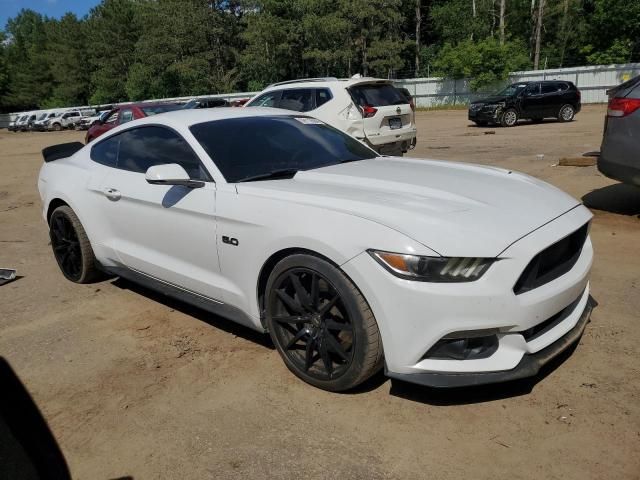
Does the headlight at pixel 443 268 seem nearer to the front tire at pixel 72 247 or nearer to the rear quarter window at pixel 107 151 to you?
the rear quarter window at pixel 107 151

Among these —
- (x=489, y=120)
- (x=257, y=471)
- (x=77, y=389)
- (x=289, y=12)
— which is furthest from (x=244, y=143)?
(x=289, y=12)

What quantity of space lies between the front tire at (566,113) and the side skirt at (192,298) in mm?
19064

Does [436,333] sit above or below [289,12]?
below

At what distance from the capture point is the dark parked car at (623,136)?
18.3 feet

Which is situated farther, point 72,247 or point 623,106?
point 623,106

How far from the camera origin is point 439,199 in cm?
296

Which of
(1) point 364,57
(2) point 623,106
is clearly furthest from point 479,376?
(1) point 364,57

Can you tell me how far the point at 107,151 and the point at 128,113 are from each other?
10.8m

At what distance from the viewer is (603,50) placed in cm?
3922

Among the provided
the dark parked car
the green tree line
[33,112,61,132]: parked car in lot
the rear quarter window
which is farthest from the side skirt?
[33,112,61,132]: parked car in lot

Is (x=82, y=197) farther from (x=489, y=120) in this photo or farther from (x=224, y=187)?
(x=489, y=120)

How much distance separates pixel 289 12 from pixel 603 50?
1037 inches

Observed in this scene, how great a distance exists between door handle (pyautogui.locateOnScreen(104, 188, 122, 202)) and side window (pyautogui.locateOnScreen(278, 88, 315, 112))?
646cm

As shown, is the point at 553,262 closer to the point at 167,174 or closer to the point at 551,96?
the point at 167,174
